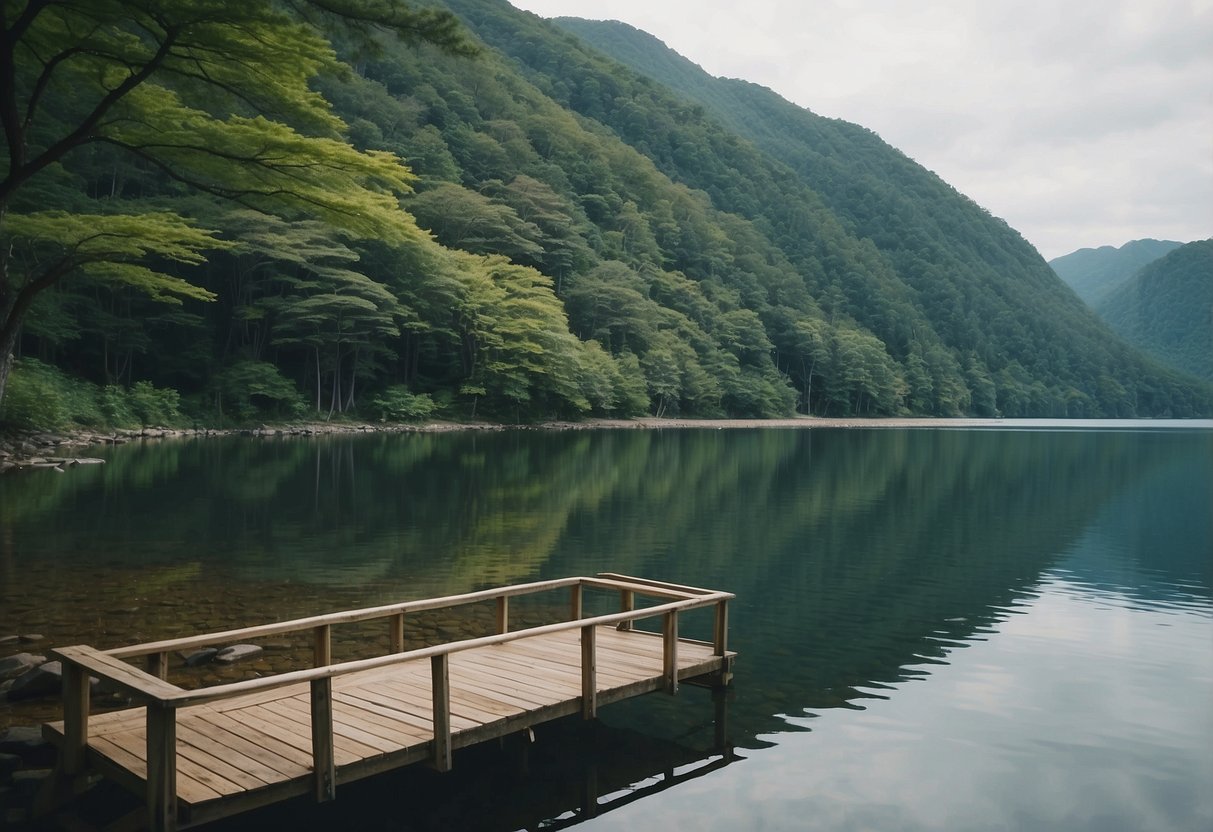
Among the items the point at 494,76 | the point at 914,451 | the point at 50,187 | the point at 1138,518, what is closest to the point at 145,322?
the point at 50,187

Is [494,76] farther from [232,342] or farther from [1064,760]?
[1064,760]

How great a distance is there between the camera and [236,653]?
371 inches

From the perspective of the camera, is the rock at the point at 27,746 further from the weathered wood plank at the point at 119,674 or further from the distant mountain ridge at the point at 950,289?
the distant mountain ridge at the point at 950,289

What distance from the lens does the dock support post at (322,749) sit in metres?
5.60

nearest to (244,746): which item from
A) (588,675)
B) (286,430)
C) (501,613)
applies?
(588,675)

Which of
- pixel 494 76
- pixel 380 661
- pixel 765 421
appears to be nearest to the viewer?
pixel 380 661

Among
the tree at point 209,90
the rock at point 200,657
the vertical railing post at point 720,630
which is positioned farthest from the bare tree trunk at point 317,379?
the vertical railing post at point 720,630

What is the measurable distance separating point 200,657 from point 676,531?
11.7m

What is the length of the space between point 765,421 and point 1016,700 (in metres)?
76.1

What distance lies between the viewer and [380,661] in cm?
620

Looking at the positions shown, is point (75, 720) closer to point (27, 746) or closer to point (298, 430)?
point (27, 746)

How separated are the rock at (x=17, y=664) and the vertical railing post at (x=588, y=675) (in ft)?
16.4

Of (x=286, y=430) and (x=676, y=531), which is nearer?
(x=676, y=531)

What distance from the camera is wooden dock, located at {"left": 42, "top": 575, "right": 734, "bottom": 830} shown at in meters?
5.35
